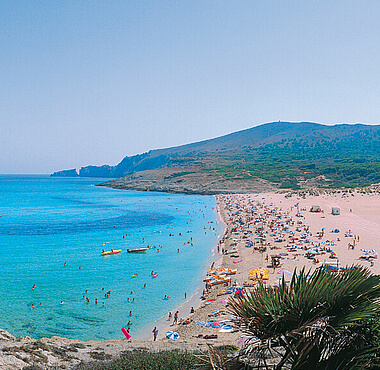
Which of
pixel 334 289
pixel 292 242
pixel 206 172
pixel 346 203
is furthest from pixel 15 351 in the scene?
pixel 206 172

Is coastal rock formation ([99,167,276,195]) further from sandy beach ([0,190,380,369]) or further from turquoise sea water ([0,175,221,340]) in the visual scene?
turquoise sea water ([0,175,221,340])

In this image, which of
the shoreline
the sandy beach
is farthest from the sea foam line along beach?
the shoreline

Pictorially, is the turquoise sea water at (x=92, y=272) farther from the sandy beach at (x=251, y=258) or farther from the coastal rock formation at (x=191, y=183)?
the coastal rock formation at (x=191, y=183)

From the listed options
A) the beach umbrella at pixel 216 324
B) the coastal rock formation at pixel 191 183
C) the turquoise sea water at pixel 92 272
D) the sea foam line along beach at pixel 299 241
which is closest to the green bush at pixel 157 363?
the sea foam line along beach at pixel 299 241

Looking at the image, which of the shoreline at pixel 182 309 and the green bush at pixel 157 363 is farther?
the shoreline at pixel 182 309

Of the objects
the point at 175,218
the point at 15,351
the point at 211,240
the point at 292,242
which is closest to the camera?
the point at 15,351

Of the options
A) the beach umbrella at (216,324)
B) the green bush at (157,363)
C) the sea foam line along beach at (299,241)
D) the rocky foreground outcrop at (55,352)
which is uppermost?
the green bush at (157,363)

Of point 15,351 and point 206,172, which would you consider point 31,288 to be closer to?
point 15,351
